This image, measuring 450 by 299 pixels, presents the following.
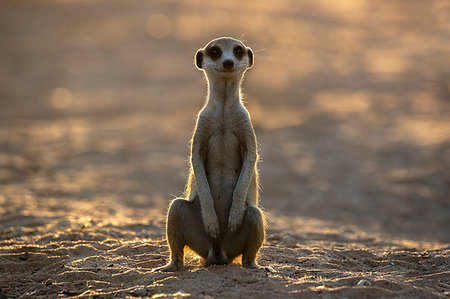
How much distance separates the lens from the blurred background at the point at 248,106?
38.4ft

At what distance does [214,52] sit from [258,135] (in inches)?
474

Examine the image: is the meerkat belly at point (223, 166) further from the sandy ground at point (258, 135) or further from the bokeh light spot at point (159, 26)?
the bokeh light spot at point (159, 26)

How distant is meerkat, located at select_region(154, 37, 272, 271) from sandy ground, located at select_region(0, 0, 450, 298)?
0.25 m

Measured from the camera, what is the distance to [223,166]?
580cm

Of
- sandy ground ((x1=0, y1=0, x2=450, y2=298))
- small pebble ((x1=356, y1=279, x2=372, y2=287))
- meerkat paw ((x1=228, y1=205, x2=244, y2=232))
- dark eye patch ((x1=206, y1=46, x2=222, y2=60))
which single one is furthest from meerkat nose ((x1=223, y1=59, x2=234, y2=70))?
small pebble ((x1=356, y1=279, x2=372, y2=287))

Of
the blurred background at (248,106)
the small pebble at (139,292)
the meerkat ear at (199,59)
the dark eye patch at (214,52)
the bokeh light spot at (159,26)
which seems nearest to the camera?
the small pebble at (139,292)

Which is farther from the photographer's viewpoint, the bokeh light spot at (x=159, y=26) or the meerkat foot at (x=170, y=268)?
the bokeh light spot at (x=159, y=26)

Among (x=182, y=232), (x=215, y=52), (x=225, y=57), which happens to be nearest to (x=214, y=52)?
(x=215, y=52)

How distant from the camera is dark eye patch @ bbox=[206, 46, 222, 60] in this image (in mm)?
5527

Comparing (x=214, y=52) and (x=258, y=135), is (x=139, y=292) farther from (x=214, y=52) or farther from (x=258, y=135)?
(x=258, y=135)

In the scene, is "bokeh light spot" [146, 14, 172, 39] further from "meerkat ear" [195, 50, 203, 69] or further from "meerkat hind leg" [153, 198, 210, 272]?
"meerkat hind leg" [153, 198, 210, 272]

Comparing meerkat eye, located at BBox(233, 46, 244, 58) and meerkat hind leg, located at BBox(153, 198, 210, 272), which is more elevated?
meerkat eye, located at BBox(233, 46, 244, 58)

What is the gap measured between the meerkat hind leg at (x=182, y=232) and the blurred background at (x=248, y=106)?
3048 mm

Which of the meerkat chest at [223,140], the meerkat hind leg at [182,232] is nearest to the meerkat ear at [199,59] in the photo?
the meerkat chest at [223,140]
